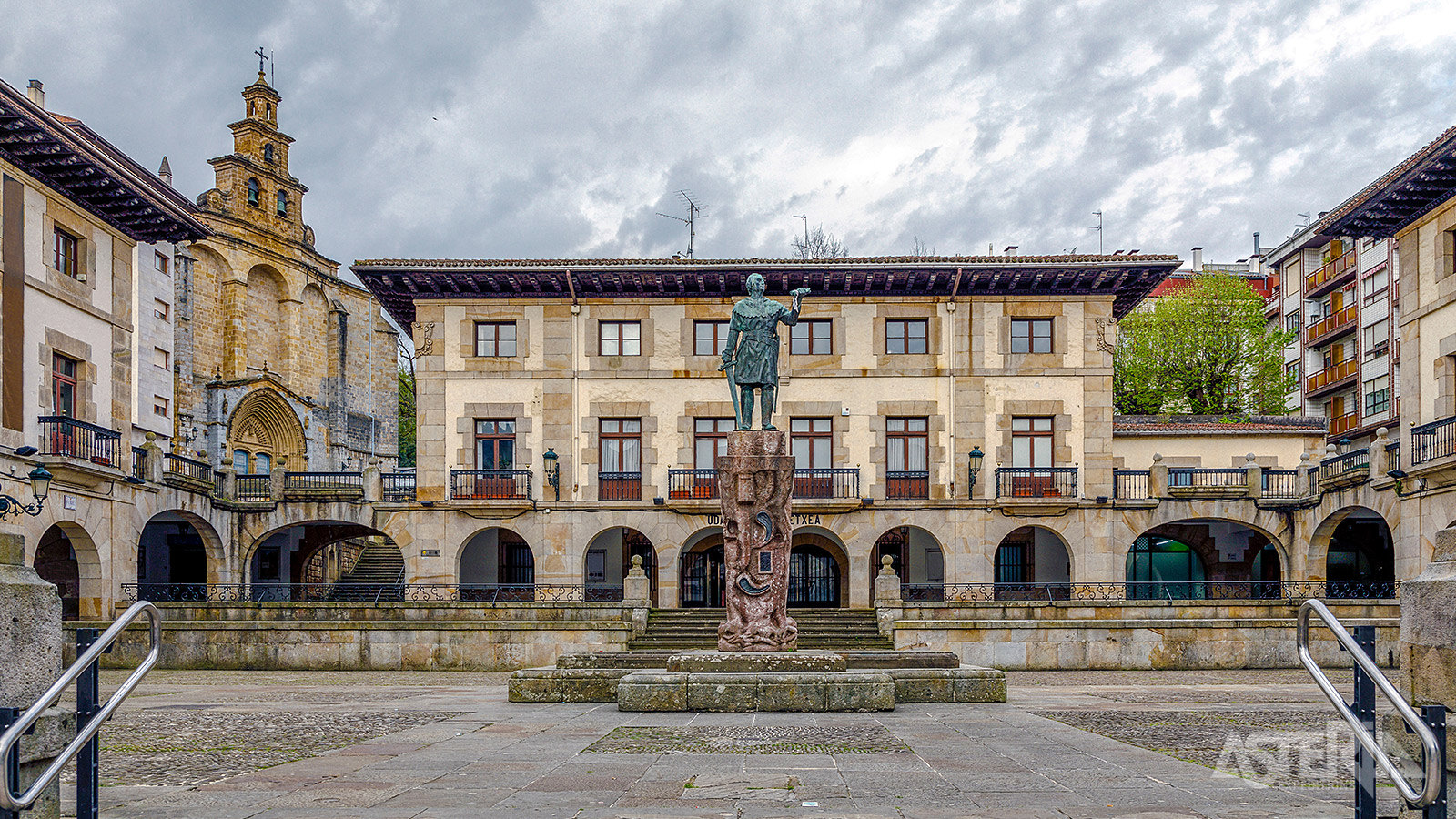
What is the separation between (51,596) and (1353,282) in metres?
47.1

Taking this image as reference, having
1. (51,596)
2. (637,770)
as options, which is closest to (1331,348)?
Result: (637,770)

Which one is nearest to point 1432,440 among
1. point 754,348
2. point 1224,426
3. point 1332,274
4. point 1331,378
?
point 1224,426

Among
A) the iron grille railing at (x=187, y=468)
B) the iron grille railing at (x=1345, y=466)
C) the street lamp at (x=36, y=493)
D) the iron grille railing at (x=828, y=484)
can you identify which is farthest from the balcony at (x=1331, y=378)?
the street lamp at (x=36, y=493)

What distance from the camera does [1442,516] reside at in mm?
24078

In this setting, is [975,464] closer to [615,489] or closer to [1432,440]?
[615,489]

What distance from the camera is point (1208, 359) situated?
4150cm

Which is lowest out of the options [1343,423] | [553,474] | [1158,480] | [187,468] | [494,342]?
[1158,480]

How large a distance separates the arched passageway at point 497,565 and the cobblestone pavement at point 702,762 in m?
17.4

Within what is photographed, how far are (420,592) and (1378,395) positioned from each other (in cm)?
3243

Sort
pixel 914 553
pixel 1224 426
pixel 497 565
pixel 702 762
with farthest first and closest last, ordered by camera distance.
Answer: pixel 497 565 < pixel 914 553 < pixel 1224 426 < pixel 702 762

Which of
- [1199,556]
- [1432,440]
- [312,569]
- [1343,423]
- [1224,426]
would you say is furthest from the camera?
[1343,423]

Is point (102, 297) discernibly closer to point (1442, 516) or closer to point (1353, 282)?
point (1442, 516)

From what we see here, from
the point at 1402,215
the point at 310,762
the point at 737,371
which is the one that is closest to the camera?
the point at 310,762

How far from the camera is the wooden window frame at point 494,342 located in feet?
106
